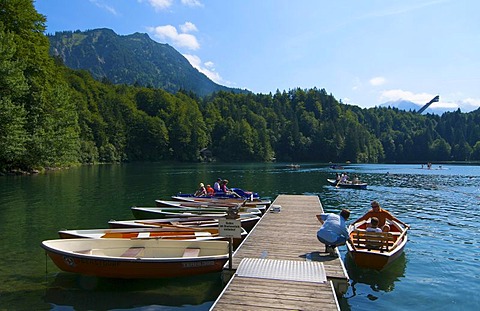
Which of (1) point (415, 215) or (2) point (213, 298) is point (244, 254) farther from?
(1) point (415, 215)

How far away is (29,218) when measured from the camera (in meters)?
20.9

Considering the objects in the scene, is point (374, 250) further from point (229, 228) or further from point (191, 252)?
point (191, 252)

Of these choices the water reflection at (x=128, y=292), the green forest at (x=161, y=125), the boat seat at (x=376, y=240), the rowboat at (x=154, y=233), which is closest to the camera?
the water reflection at (x=128, y=292)

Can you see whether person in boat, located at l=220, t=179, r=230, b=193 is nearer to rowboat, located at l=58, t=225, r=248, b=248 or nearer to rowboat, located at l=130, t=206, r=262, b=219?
rowboat, located at l=130, t=206, r=262, b=219

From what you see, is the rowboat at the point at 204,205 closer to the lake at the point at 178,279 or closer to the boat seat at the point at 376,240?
the lake at the point at 178,279

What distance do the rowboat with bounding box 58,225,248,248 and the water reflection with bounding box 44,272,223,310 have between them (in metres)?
1.69

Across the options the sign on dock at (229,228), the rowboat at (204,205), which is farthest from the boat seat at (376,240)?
the rowboat at (204,205)

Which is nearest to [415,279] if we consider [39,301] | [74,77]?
[39,301]

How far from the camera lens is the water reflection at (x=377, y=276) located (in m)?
11.8

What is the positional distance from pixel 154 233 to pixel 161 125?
10975cm

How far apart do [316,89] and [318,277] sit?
186 m

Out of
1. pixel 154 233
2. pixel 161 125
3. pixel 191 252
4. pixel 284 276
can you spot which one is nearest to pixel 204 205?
pixel 154 233

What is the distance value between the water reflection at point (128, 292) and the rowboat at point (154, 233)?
169 cm

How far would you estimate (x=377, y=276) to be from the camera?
1264cm
